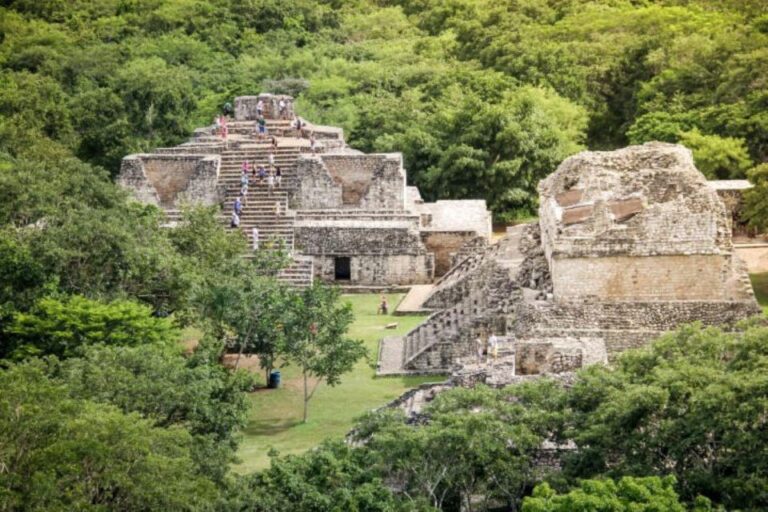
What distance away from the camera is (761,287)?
127 ft

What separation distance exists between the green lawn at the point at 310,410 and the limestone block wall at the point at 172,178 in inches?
370

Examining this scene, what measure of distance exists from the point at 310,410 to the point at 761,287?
12.5 m

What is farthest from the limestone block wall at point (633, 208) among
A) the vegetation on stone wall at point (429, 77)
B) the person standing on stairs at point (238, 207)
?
the vegetation on stone wall at point (429, 77)

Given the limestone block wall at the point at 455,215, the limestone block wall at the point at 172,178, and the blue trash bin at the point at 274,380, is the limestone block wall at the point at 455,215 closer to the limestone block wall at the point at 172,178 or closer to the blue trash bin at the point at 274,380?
the limestone block wall at the point at 172,178

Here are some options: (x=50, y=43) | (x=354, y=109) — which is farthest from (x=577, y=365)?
(x=50, y=43)

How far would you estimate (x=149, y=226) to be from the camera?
115 feet

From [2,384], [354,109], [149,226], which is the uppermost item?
[354,109]

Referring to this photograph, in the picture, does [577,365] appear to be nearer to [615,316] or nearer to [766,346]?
[615,316]

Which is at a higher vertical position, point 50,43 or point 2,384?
point 50,43

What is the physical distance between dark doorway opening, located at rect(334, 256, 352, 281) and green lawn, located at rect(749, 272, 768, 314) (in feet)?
30.0

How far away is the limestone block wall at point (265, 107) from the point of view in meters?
47.6

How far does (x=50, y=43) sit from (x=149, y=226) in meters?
34.0

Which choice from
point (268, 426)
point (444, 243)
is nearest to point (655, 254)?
point (268, 426)

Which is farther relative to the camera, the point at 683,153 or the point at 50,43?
the point at 50,43
